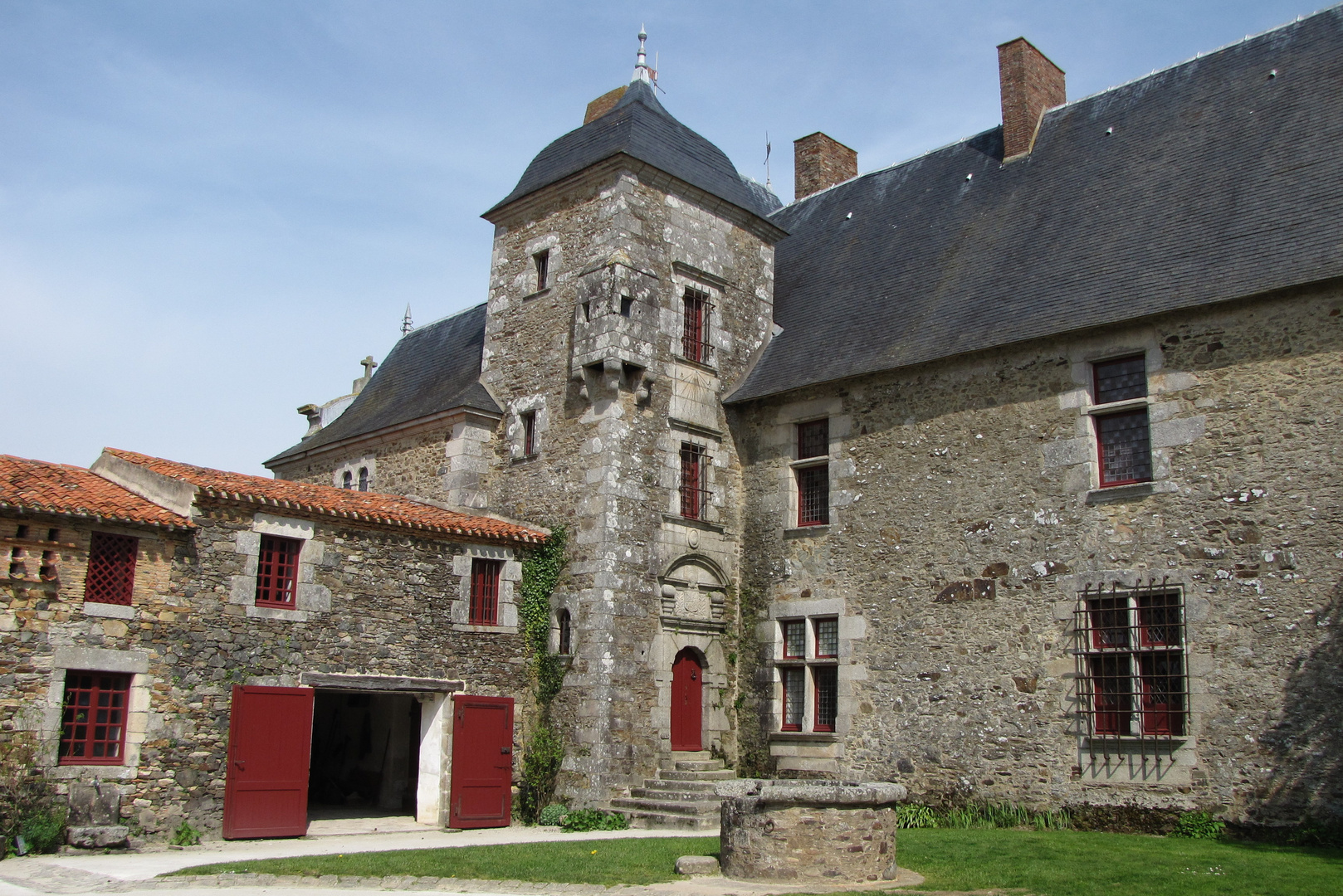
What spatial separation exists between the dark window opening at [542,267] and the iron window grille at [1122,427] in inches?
295

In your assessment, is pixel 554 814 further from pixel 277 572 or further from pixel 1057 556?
pixel 1057 556

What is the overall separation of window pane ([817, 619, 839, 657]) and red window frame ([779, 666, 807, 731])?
0.36 metres

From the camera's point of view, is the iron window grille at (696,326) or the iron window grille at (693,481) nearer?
the iron window grille at (693,481)

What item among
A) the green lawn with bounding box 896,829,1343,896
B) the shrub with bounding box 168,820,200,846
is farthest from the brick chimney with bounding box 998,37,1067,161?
the shrub with bounding box 168,820,200,846

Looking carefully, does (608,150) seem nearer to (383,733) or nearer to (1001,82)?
(1001,82)

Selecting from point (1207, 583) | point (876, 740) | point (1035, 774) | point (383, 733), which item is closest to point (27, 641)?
point (383, 733)

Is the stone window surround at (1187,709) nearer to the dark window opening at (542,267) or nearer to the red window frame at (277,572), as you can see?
the dark window opening at (542,267)

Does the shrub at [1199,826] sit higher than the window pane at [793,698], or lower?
lower

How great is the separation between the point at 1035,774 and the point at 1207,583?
2715mm

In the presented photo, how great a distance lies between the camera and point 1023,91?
16266 millimetres

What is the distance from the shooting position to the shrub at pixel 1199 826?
10742mm

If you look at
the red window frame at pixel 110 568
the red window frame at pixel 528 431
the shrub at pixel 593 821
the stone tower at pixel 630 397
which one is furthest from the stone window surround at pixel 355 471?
the shrub at pixel 593 821

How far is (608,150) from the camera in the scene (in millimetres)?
15602

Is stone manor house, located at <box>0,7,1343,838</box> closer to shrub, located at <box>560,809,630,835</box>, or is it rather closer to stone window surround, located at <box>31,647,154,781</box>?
stone window surround, located at <box>31,647,154,781</box>
